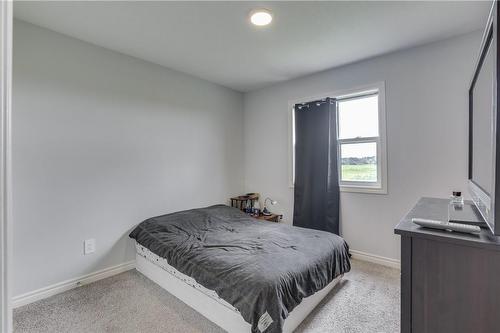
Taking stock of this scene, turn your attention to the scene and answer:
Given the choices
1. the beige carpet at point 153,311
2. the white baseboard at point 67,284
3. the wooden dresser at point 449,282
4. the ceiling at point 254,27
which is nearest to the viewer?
the wooden dresser at point 449,282

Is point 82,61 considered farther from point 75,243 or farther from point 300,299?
point 300,299

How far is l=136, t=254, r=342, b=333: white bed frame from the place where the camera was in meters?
1.65

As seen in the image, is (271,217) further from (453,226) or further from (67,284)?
(453,226)

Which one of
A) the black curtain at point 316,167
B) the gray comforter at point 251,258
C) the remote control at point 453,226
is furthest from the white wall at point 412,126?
the remote control at point 453,226

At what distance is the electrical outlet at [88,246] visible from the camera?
2398mm

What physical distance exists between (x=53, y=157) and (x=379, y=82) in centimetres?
338

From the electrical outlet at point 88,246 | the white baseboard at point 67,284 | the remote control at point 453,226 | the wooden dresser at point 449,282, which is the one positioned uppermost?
the remote control at point 453,226

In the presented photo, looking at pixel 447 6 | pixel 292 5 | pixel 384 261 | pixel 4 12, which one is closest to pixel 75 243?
pixel 4 12

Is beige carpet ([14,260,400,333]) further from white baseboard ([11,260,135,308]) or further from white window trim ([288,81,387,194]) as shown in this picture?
white window trim ([288,81,387,194])

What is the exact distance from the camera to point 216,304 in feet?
5.83

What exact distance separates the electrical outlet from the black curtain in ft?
7.85

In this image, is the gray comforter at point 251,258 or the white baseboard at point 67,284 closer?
the gray comforter at point 251,258

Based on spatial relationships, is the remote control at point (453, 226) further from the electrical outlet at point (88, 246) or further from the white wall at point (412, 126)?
the electrical outlet at point (88, 246)

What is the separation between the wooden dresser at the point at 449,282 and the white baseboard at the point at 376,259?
6.91ft
